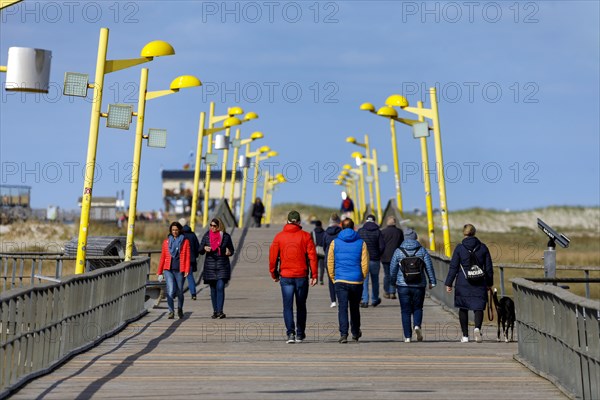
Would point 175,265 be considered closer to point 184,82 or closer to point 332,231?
point 332,231

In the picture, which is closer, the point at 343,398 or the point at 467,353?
the point at 343,398

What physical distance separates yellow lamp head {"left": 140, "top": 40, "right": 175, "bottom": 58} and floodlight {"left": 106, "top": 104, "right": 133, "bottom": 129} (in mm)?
988

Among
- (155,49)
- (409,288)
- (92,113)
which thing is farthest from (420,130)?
(409,288)

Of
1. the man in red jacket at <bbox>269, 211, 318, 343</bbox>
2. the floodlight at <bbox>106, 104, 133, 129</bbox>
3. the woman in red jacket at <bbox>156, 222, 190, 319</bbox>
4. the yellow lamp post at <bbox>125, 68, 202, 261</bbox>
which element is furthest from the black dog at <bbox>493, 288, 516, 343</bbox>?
the yellow lamp post at <bbox>125, 68, 202, 261</bbox>

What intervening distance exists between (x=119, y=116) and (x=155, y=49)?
1366 millimetres

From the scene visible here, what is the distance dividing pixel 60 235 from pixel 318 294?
172ft

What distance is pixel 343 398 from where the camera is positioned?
39.1ft

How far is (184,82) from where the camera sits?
27.9 m

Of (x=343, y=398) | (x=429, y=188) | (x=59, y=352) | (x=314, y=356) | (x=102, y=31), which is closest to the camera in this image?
(x=343, y=398)

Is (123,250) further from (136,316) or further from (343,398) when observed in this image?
(343,398)

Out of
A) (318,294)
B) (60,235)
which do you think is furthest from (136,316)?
(60,235)

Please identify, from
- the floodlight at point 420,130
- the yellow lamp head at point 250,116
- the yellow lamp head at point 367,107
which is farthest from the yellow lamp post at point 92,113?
the yellow lamp head at point 250,116

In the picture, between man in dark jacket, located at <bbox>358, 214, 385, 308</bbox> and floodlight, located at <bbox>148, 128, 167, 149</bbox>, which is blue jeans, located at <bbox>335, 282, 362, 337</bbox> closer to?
man in dark jacket, located at <bbox>358, 214, 385, 308</bbox>

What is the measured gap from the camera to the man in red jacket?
17.8m
